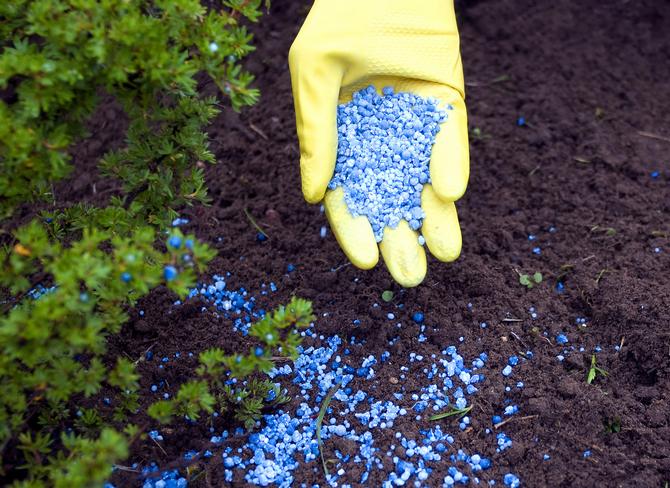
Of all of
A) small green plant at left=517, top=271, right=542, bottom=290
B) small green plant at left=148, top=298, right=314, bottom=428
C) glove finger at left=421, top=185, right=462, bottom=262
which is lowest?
small green plant at left=517, top=271, right=542, bottom=290

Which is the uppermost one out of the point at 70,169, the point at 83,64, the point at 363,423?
the point at 83,64

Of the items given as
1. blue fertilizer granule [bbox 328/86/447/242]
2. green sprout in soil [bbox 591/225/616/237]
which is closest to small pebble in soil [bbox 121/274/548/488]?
blue fertilizer granule [bbox 328/86/447/242]

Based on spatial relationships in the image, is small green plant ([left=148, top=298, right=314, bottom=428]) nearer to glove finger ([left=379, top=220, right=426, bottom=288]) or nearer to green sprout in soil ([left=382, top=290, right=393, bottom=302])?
glove finger ([left=379, top=220, right=426, bottom=288])

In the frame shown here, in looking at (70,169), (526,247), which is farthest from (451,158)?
(70,169)

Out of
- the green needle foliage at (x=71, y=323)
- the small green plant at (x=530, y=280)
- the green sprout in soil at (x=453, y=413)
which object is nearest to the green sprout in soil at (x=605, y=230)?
the small green plant at (x=530, y=280)

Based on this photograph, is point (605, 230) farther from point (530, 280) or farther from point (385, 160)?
point (385, 160)

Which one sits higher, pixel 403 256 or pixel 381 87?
pixel 381 87
